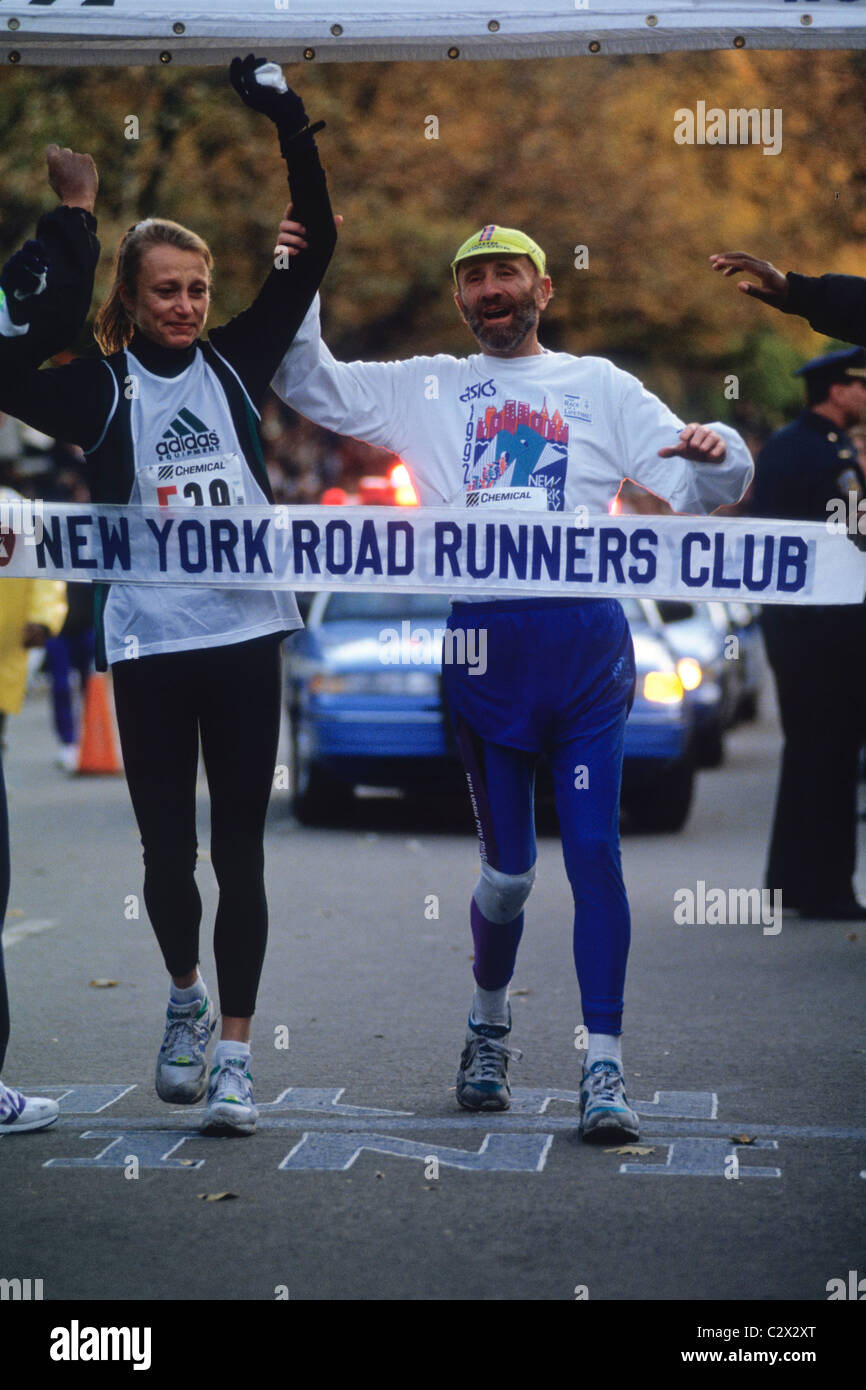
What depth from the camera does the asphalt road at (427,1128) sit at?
396cm

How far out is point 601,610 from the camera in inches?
203

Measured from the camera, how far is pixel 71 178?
16.2 ft

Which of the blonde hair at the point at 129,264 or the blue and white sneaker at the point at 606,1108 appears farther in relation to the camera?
the blonde hair at the point at 129,264

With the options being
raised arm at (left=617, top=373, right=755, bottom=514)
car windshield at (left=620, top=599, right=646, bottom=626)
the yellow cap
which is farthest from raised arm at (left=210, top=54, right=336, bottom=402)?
car windshield at (left=620, top=599, right=646, bottom=626)

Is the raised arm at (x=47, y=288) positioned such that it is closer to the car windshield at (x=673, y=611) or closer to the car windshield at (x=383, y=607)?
the car windshield at (x=383, y=607)

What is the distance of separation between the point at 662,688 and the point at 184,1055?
6835 mm

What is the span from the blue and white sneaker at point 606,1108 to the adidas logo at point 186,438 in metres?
1.76

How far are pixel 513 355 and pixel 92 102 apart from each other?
1931cm

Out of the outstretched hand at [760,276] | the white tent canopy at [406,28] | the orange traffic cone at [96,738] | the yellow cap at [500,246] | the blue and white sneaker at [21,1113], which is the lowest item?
the orange traffic cone at [96,738]

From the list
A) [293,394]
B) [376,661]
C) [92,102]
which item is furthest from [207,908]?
[92,102]

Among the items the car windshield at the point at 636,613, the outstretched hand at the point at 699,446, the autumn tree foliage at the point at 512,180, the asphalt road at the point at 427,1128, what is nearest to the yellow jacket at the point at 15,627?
the asphalt road at the point at 427,1128

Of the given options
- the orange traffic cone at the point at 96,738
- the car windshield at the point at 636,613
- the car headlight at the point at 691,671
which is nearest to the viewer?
the car windshield at the point at 636,613

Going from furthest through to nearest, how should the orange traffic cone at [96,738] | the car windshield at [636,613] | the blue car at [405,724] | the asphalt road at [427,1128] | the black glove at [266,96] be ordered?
the orange traffic cone at [96,738], the car windshield at [636,613], the blue car at [405,724], the black glove at [266,96], the asphalt road at [427,1128]

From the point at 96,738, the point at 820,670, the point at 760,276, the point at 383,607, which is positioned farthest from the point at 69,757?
the point at 760,276
